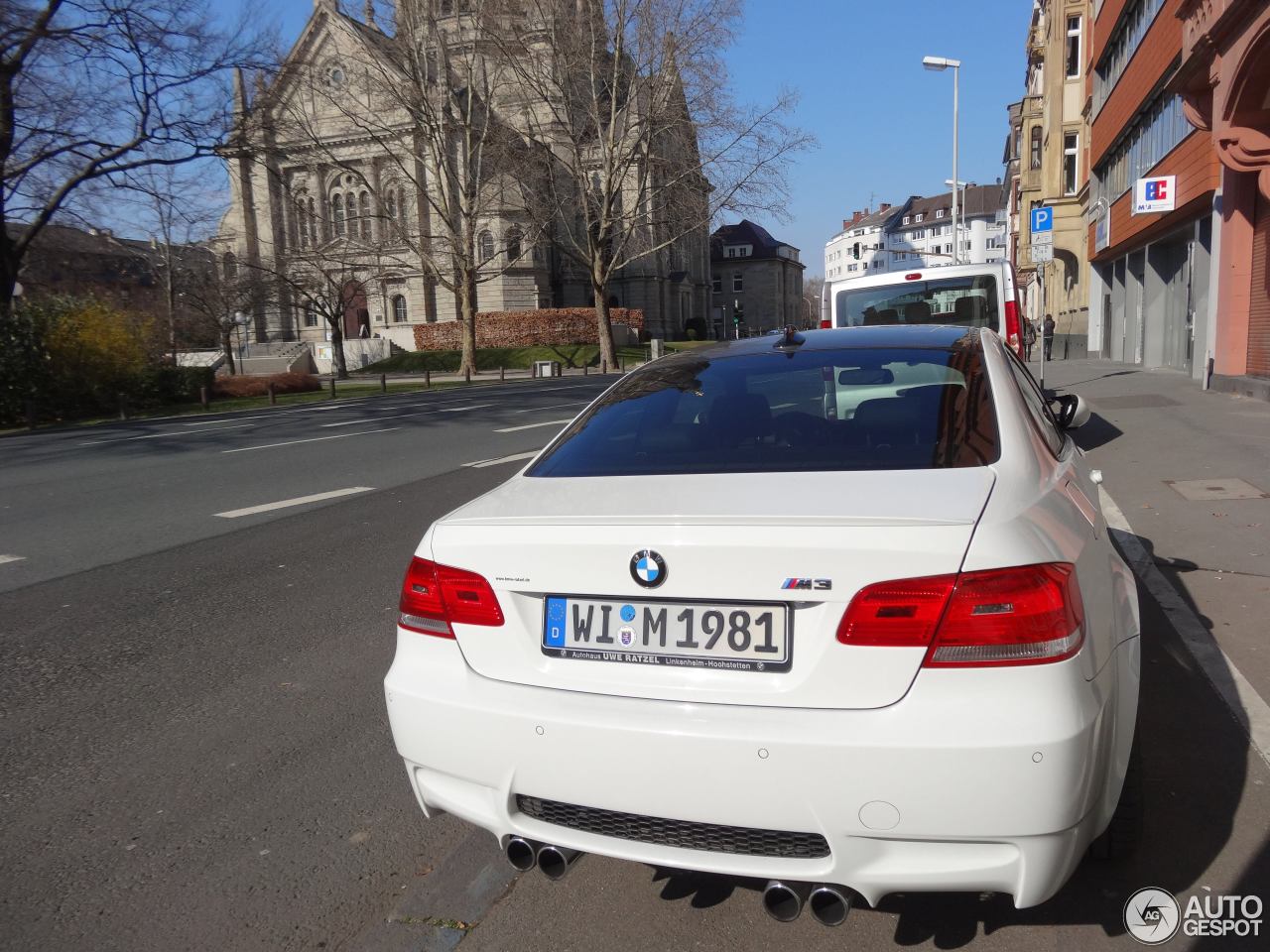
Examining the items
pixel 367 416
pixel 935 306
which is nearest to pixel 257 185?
pixel 367 416

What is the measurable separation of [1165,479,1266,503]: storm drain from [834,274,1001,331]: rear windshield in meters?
2.39

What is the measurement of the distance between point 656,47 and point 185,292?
95.1 feet

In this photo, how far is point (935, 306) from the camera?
10.8 meters

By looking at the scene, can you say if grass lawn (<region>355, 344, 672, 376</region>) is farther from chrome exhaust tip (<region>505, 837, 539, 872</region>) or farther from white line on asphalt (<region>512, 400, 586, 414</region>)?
chrome exhaust tip (<region>505, 837, 539, 872</region>)

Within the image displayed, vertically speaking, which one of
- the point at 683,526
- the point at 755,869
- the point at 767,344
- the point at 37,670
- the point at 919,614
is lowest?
the point at 37,670

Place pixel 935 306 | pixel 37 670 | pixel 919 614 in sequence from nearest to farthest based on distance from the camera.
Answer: pixel 919 614 < pixel 37 670 < pixel 935 306

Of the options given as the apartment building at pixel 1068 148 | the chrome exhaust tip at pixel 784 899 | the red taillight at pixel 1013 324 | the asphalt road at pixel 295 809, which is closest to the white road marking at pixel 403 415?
the asphalt road at pixel 295 809

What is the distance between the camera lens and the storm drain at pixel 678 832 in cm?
230

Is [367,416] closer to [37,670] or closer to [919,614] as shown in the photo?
[37,670]

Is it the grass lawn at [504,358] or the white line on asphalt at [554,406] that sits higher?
the grass lawn at [504,358]

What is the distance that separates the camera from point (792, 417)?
3.28 m

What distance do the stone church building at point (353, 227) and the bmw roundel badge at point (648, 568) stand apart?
93.5ft

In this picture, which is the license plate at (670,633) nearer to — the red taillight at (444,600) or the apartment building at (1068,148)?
the red taillight at (444,600)

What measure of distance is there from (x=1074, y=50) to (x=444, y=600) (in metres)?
42.7
